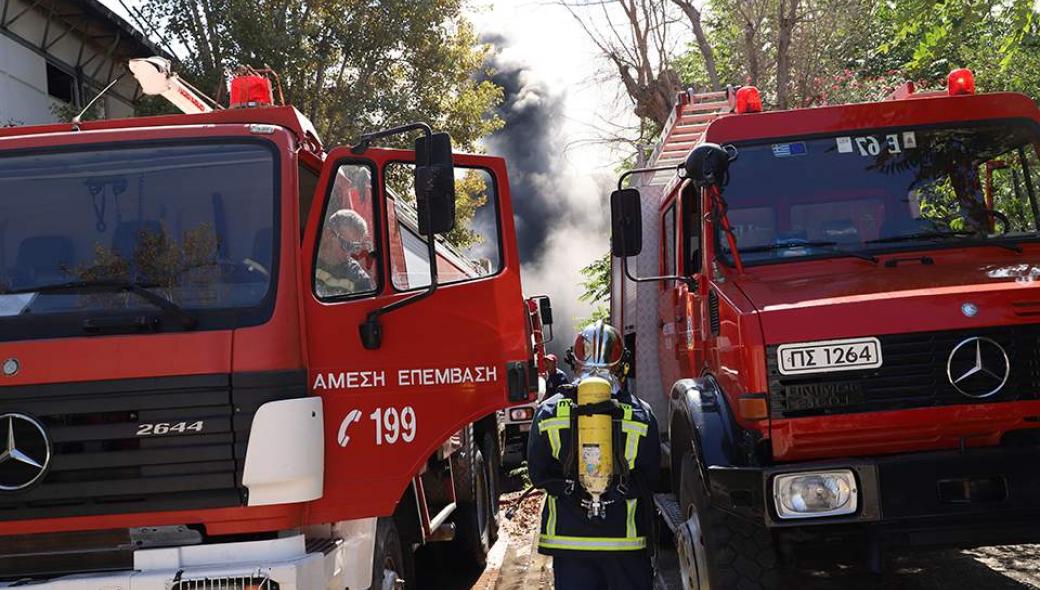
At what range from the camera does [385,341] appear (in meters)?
4.91

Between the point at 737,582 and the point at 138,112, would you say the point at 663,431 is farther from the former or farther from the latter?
the point at 138,112

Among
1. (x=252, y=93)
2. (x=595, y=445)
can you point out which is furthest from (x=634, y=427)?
(x=252, y=93)

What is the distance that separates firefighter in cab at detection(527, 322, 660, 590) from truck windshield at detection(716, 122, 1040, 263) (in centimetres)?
140

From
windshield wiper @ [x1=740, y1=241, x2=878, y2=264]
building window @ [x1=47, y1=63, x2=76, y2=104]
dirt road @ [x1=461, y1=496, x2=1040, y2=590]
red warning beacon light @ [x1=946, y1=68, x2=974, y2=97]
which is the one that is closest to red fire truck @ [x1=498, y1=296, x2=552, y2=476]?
dirt road @ [x1=461, y1=496, x2=1040, y2=590]

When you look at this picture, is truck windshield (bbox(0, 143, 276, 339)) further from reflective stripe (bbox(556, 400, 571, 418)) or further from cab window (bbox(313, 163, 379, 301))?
reflective stripe (bbox(556, 400, 571, 418))

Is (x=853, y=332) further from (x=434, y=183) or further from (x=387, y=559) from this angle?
(x=387, y=559)

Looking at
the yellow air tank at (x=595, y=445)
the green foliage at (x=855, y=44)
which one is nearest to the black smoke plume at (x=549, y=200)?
the green foliage at (x=855, y=44)

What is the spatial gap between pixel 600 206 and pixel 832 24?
14517 mm

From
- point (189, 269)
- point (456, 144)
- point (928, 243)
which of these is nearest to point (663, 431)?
point (928, 243)

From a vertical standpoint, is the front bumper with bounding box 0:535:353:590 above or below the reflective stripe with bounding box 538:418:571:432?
below

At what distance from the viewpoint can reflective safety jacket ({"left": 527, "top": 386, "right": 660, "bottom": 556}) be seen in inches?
178

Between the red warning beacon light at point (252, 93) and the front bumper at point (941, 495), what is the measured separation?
10.8 ft

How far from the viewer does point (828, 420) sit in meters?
4.47

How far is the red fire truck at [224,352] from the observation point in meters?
4.36
